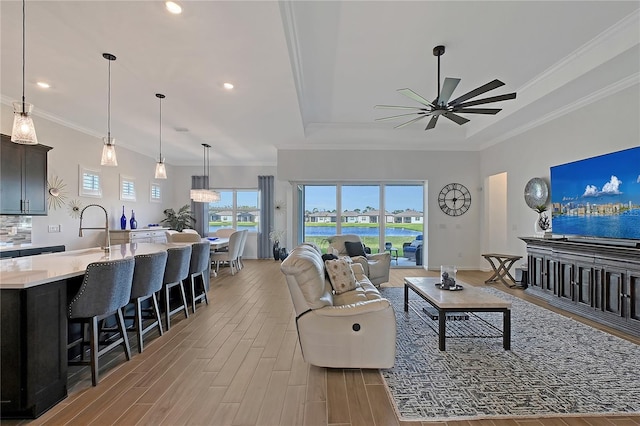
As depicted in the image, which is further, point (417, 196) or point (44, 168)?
point (417, 196)

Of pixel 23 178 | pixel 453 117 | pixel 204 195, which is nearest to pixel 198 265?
pixel 23 178

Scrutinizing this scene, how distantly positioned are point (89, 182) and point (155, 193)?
254cm

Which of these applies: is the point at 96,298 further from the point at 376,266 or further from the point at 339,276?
the point at 376,266

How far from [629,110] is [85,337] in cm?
660

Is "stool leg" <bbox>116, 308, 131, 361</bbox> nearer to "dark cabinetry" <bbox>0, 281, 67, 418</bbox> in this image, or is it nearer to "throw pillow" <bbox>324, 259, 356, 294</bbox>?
"dark cabinetry" <bbox>0, 281, 67, 418</bbox>

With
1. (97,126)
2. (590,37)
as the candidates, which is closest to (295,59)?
(590,37)

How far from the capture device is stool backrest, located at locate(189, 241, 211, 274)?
452 cm

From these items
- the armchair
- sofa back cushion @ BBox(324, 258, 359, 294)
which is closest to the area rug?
sofa back cushion @ BBox(324, 258, 359, 294)

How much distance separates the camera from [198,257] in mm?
4605

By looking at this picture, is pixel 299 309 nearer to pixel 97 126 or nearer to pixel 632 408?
pixel 632 408

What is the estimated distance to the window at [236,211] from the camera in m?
10.0

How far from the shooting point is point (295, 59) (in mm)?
3799

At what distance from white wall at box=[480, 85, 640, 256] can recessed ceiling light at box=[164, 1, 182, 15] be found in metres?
5.21

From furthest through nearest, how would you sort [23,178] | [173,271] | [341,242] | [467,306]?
[341,242] < [23,178] < [173,271] < [467,306]
